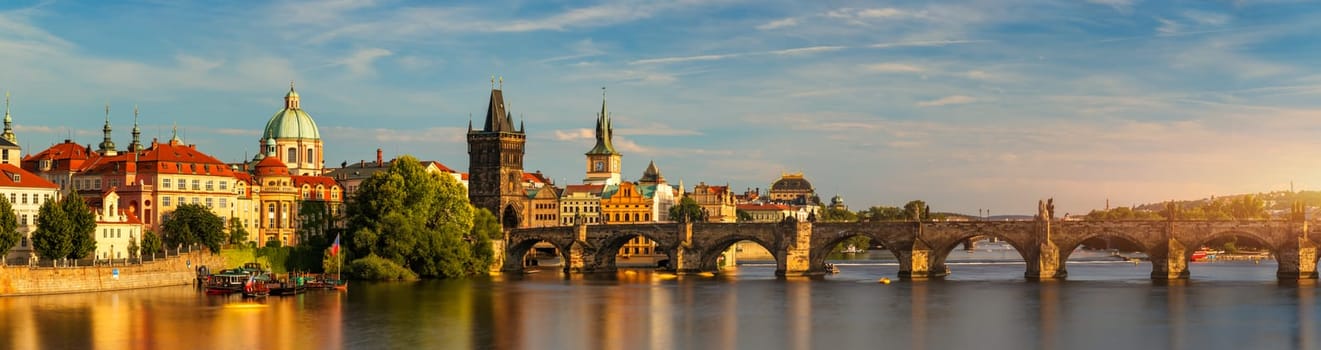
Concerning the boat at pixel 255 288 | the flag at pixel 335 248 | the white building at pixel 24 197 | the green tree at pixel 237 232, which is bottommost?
the boat at pixel 255 288

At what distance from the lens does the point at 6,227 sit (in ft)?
305

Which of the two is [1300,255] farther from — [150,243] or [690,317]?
[150,243]

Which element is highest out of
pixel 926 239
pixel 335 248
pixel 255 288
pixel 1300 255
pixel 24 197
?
pixel 24 197

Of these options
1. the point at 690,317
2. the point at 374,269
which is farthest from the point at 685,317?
the point at 374,269

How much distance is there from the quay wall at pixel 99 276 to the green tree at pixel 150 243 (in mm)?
2195

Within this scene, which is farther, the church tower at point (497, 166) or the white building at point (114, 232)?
the church tower at point (497, 166)

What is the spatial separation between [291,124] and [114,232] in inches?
2280

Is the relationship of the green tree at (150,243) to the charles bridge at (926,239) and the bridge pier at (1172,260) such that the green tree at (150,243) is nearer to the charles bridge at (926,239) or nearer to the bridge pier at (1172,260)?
the charles bridge at (926,239)

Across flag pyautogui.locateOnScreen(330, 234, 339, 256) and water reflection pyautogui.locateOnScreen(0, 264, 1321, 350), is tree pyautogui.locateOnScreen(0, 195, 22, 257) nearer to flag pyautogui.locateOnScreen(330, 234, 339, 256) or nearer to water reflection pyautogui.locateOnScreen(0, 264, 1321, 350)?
water reflection pyautogui.locateOnScreen(0, 264, 1321, 350)

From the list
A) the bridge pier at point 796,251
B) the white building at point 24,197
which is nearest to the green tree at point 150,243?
the white building at point 24,197

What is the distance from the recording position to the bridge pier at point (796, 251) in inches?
5069

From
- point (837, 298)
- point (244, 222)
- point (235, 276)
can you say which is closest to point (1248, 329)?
point (837, 298)

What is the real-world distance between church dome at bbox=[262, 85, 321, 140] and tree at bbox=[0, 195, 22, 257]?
67.4m

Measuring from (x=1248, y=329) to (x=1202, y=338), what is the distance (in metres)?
5.28
